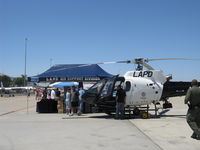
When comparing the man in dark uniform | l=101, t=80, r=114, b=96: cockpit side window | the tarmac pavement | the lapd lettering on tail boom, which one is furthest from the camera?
the lapd lettering on tail boom

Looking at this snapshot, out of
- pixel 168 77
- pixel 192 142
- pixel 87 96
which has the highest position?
pixel 168 77

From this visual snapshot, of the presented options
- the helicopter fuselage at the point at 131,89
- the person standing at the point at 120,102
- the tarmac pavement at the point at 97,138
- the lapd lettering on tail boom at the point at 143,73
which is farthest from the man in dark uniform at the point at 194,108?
the lapd lettering on tail boom at the point at 143,73

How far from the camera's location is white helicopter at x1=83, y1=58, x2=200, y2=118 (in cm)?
1304

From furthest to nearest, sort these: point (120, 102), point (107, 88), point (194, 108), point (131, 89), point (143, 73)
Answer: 1. point (143, 73)
2. point (131, 89)
3. point (107, 88)
4. point (120, 102)
5. point (194, 108)

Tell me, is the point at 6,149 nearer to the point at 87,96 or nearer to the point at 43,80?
the point at 87,96

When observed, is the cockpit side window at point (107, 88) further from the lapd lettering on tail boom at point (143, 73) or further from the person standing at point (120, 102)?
the lapd lettering on tail boom at point (143, 73)

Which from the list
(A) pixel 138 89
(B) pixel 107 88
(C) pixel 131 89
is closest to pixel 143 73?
(A) pixel 138 89

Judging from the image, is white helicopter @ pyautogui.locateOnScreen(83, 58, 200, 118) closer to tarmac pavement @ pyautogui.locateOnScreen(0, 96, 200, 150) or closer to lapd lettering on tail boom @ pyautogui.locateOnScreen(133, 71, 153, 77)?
lapd lettering on tail boom @ pyautogui.locateOnScreen(133, 71, 153, 77)

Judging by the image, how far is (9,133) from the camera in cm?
880

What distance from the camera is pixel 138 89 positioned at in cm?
1338

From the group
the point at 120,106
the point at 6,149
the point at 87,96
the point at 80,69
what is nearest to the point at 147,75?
the point at 120,106

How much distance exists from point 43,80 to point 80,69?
268 cm

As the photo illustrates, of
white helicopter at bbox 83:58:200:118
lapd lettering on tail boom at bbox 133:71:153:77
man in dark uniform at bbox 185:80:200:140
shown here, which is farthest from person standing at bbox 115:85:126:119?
man in dark uniform at bbox 185:80:200:140

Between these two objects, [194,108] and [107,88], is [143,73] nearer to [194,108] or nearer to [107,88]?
[107,88]
